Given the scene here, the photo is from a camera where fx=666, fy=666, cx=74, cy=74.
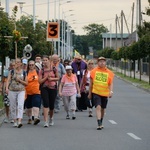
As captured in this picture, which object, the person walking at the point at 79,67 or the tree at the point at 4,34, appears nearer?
the person walking at the point at 79,67

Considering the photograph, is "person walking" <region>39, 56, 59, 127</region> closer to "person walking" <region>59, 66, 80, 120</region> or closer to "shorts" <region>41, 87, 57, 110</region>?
"shorts" <region>41, 87, 57, 110</region>

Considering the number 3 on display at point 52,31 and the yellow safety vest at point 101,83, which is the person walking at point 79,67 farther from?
the yellow safety vest at point 101,83

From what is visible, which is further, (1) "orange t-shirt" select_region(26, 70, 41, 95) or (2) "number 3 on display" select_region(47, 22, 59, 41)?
(2) "number 3 on display" select_region(47, 22, 59, 41)

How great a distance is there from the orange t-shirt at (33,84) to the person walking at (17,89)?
0.48 m

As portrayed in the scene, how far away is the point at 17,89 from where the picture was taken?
17.4 metres

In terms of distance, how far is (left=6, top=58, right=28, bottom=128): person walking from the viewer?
17.4 meters

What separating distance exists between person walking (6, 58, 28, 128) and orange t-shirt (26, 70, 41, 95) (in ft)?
1.56

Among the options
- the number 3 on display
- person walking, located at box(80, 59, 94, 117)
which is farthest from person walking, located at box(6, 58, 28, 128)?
the number 3 on display

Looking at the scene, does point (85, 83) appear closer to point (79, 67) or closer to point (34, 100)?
point (79, 67)

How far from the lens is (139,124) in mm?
18797

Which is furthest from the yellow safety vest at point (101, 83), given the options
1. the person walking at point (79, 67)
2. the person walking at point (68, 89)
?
the person walking at point (79, 67)

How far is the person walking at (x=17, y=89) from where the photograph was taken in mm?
17406

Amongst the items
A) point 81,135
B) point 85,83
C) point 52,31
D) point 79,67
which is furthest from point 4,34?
point 81,135

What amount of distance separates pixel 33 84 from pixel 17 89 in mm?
767
